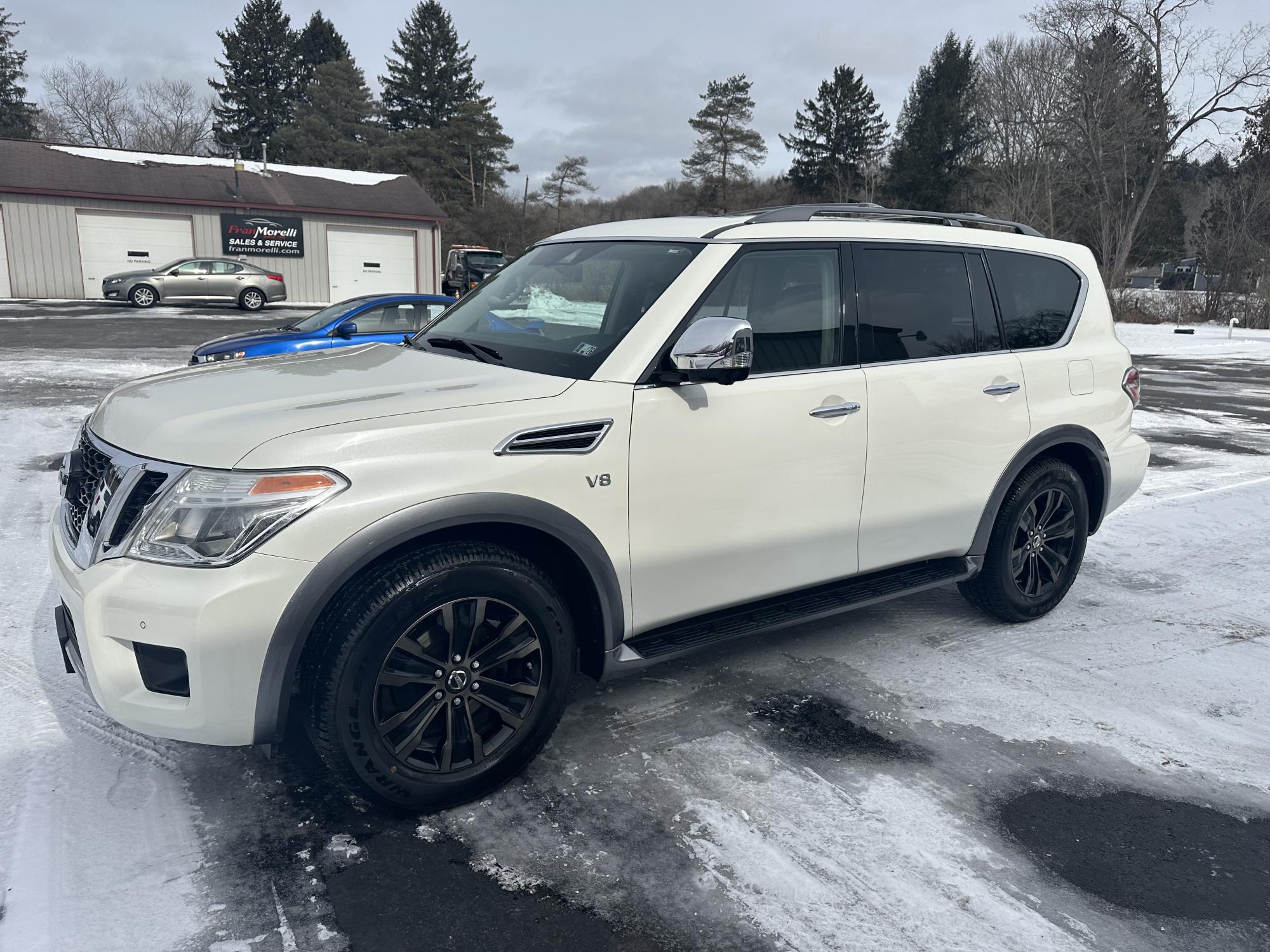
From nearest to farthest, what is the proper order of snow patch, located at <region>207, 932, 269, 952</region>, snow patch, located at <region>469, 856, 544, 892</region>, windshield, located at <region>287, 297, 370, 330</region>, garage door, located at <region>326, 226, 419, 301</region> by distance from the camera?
snow patch, located at <region>207, 932, 269, 952</region>, snow patch, located at <region>469, 856, 544, 892</region>, windshield, located at <region>287, 297, 370, 330</region>, garage door, located at <region>326, 226, 419, 301</region>

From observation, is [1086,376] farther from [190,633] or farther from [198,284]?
[198,284]

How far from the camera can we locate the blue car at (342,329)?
34.4 feet

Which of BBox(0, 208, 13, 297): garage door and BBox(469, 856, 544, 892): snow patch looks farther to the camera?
BBox(0, 208, 13, 297): garage door

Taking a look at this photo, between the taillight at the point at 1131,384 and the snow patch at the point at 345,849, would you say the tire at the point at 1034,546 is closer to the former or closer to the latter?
the taillight at the point at 1131,384

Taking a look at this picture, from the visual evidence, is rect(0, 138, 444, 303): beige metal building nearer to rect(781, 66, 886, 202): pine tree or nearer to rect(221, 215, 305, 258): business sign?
rect(221, 215, 305, 258): business sign

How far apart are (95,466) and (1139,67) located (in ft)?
134

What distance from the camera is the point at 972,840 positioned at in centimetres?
296

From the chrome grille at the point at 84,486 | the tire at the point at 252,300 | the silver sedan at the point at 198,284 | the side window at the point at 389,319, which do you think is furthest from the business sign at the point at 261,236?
the chrome grille at the point at 84,486

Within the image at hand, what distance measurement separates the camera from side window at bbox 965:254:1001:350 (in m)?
4.35

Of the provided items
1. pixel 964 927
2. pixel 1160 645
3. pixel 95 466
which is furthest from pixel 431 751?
pixel 1160 645

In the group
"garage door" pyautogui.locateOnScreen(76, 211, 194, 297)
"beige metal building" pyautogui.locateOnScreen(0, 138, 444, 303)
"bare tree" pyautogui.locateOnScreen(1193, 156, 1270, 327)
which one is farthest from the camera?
"bare tree" pyautogui.locateOnScreen(1193, 156, 1270, 327)

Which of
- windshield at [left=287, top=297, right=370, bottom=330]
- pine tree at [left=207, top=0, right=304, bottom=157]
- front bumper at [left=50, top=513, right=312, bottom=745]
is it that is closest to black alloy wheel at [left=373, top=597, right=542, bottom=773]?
front bumper at [left=50, top=513, right=312, bottom=745]

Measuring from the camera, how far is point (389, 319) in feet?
36.9

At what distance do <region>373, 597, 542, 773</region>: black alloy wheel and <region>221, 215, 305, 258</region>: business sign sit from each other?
31269mm
